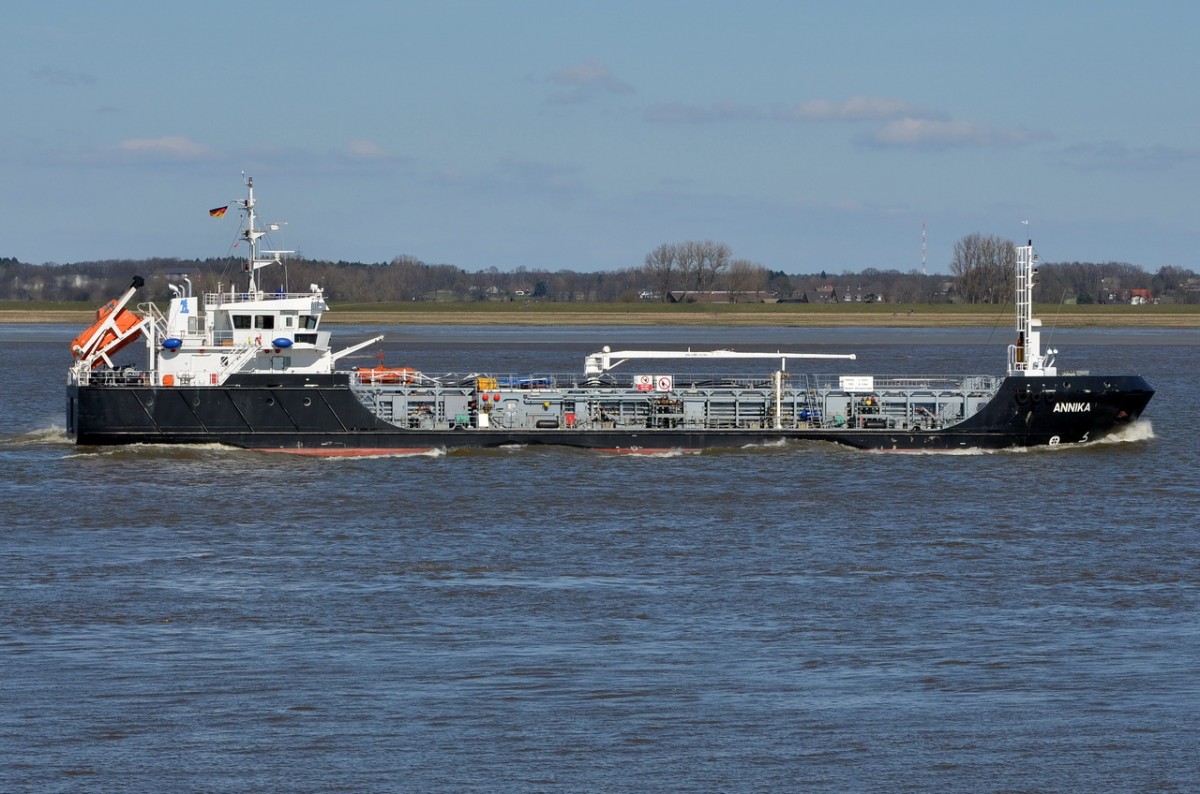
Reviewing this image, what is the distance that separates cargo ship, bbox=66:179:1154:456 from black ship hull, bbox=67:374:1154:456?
1.7 inches

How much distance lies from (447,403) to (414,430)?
1938 millimetres

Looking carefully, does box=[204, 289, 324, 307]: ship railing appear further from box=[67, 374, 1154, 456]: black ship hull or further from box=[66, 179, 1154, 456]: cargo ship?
box=[67, 374, 1154, 456]: black ship hull

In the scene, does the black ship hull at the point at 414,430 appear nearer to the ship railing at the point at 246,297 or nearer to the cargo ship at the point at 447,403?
the cargo ship at the point at 447,403

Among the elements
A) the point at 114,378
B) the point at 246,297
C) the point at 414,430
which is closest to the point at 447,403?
the point at 414,430

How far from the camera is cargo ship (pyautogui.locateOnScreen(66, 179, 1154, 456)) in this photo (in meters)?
47.5

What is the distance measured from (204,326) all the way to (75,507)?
1345cm

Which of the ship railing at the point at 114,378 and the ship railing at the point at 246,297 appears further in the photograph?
the ship railing at the point at 246,297

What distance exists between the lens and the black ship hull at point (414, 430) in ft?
155

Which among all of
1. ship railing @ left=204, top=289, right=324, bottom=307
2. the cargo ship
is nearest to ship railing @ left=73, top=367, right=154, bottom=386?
the cargo ship

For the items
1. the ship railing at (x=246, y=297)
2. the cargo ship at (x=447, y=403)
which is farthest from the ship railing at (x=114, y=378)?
the ship railing at (x=246, y=297)

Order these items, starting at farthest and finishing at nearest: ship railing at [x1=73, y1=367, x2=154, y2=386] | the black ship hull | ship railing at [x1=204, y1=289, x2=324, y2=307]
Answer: ship railing at [x1=204, y1=289, x2=324, y2=307], ship railing at [x1=73, y1=367, x2=154, y2=386], the black ship hull

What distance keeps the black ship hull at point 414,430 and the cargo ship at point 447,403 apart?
4 cm

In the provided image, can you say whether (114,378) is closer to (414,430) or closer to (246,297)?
(246,297)

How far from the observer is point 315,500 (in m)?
39.9
